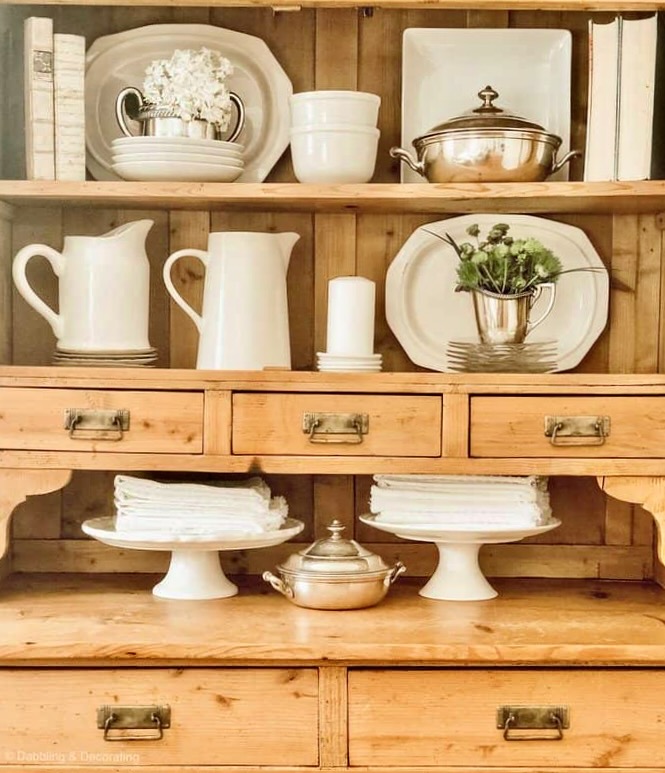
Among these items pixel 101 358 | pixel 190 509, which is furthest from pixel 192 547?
pixel 101 358

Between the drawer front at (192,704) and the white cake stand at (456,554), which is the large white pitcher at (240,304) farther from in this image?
the drawer front at (192,704)

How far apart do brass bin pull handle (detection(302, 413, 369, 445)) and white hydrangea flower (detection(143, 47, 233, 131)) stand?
59cm

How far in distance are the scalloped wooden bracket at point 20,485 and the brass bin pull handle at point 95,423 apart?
0.25 feet

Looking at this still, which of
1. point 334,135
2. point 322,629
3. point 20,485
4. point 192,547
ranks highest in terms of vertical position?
point 334,135

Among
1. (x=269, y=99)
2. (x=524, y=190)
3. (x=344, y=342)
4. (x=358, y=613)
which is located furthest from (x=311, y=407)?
(x=269, y=99)

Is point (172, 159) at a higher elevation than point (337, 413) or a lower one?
higher

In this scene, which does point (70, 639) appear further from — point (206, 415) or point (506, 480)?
point (506, 480)

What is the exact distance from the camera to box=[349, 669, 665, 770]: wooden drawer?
1710 mm

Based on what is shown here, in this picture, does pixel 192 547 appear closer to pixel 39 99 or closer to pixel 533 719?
pixel 533 719

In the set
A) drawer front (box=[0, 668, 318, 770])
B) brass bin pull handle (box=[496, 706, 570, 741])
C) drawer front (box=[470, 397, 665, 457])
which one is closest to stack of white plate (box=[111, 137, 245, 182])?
drawer front (box=[470, 397, 665, 457])

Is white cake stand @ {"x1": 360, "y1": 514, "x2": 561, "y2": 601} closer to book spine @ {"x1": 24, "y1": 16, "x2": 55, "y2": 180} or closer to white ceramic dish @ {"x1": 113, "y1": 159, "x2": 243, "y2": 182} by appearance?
white ceramic dish @ {"x1": 113, "y1": 159, "x2": 243, "y2": 182}

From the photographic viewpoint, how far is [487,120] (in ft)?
6.33

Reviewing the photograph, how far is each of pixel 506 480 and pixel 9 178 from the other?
1.09 meters

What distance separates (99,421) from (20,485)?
180 mm
